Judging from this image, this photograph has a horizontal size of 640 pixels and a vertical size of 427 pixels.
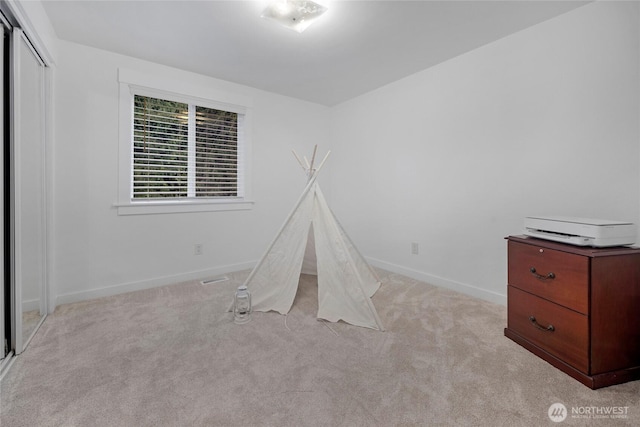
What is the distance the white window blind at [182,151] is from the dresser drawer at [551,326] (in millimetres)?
2954

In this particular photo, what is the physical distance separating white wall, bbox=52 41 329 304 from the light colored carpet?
444 mm

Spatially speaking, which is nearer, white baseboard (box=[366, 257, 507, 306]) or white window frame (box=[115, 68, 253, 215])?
white baseboard (box=[366, 257, 507, 306])

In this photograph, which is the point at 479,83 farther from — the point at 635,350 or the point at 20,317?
the point at 20,317

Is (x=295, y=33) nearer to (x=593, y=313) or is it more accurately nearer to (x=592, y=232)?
(x=592, y=232)

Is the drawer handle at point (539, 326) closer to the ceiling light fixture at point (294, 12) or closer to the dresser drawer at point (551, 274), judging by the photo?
the dresser drawer at point (551, 274)

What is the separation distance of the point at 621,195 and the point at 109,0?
11.5ft

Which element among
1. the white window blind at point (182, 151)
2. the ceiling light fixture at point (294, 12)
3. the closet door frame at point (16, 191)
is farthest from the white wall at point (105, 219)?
the ceiling light fixture at point (294, 12)

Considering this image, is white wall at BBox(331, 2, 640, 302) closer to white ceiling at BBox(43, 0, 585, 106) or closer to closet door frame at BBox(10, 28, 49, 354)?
white ceiling at BBox(43, 0, 585, 106)

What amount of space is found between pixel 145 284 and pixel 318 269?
5.83 feet

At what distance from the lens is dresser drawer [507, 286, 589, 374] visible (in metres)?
1.47

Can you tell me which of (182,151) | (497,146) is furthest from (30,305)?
(497,146)

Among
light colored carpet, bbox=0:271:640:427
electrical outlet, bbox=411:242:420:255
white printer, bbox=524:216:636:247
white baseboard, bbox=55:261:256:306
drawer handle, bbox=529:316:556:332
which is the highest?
white printer, bbox=524:216:636:247

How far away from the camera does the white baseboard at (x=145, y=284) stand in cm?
250

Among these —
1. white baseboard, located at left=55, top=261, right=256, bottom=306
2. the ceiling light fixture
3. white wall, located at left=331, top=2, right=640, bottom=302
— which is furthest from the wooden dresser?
white baseboard, located at left=55, top=261, right=256, bottom=306
